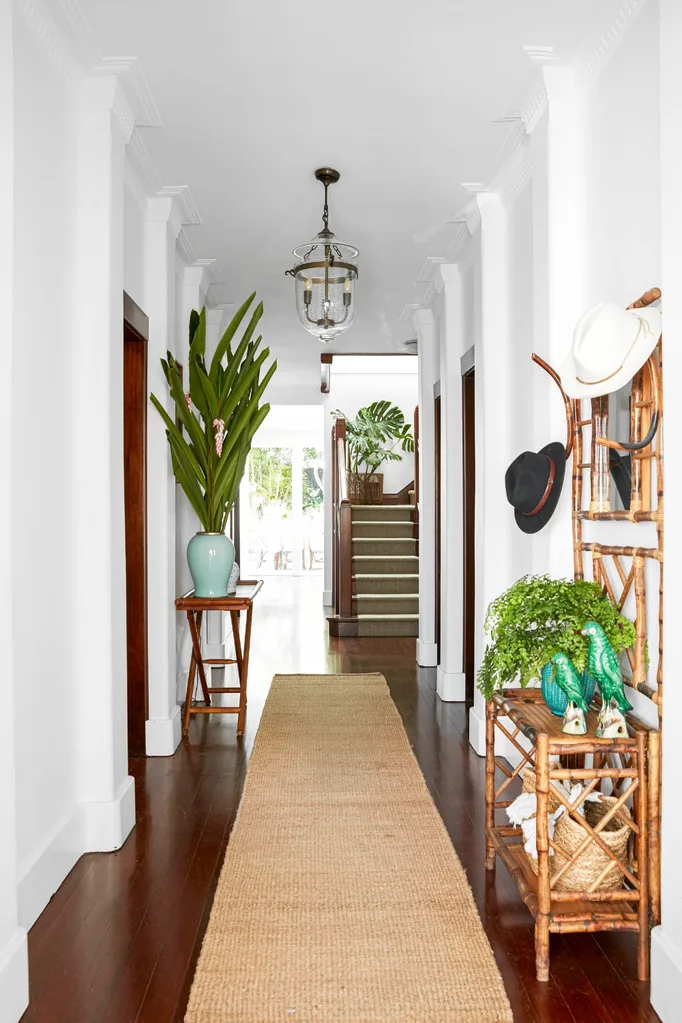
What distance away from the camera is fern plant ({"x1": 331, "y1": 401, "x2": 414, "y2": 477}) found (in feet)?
30.1

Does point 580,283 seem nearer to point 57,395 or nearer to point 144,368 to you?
point 57,395

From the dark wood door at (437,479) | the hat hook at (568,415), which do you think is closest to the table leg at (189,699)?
the dark wood door at (437,479)

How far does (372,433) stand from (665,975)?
7.60 m

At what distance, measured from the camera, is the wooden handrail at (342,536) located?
7.50m

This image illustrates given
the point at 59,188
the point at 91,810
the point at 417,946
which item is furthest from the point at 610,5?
the point at 91,810

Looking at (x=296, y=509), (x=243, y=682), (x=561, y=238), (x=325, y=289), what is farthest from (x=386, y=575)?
(x=296, y=509)

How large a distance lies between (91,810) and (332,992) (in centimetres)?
123

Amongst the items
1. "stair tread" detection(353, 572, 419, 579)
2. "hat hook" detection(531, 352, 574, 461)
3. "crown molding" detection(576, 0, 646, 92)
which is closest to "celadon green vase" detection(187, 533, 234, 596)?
"hat hook" detection(531, 352, 574, 461)

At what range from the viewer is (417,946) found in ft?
7.00

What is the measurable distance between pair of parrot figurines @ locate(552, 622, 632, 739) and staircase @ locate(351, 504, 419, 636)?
210 inches

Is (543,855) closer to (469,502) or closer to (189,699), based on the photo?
(189,699)

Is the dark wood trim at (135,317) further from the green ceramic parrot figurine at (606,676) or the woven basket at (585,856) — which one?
the woven basket at (585,856)

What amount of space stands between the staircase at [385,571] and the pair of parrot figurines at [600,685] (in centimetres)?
534

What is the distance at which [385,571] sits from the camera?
7.98 m
